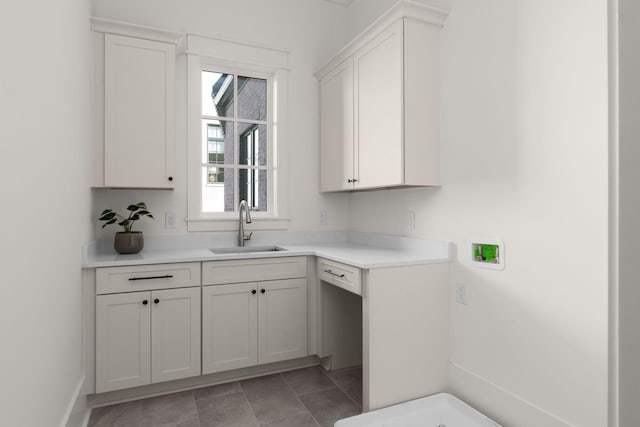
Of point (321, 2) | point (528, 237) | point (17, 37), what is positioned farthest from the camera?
point (321, 2)

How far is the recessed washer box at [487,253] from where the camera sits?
6.56 feet

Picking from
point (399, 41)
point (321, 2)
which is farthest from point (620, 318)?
point (321, 2)

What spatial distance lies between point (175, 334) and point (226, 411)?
567 mm

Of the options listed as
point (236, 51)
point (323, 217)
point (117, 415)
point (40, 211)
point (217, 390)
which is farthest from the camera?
point (323, 217)

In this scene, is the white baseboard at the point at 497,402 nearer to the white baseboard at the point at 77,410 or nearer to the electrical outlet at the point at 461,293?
the electrical outlet at the point at 461,293

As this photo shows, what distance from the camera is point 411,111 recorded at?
230cm

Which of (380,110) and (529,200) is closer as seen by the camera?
(529,200)

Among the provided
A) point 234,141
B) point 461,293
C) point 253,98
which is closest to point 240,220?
point 234,141

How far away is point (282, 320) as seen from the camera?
2666 millimetres

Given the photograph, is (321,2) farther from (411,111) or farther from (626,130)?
(626,130)

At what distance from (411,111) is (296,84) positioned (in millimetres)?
1333

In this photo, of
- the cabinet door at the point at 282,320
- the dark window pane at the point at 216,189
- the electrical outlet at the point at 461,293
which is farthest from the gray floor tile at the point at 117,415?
the electrical outlet at the point at 461,293

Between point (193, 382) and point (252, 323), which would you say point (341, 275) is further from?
point (193, 382)

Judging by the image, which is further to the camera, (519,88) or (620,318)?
(519,88)
